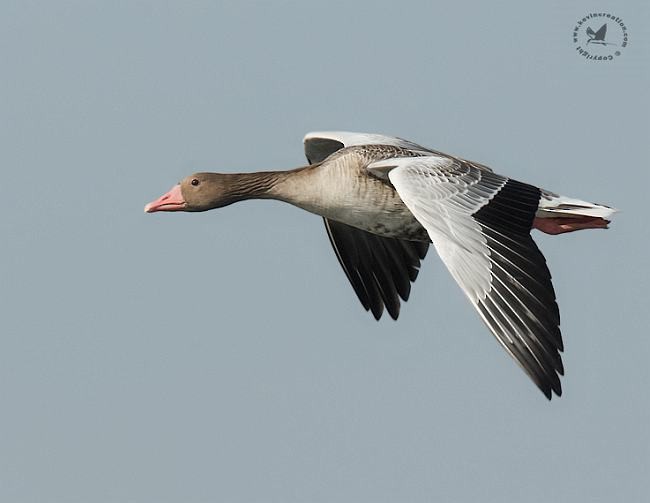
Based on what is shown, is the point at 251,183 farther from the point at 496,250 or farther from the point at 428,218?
the point at 496,250

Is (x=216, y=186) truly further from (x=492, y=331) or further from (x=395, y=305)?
(x=492, y=331)

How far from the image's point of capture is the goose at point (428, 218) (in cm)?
1292

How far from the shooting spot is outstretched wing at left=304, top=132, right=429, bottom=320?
18109 mm

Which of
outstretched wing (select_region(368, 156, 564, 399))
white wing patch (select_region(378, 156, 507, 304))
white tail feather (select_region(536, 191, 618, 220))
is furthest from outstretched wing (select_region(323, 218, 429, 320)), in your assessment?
outstretched wing (select_region(368, 156, 564, 399))

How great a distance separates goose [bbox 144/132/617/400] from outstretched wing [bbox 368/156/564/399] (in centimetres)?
1

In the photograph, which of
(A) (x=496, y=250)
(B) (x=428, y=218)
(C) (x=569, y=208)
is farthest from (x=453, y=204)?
(C) (x=569, y=208)

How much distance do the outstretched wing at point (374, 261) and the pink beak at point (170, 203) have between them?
2.23 metres

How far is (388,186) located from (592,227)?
243 centimetres

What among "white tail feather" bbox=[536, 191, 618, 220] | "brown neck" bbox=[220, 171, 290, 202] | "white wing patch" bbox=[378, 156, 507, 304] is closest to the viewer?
"white wing patch" bbox=[378, 156, 507, 304]

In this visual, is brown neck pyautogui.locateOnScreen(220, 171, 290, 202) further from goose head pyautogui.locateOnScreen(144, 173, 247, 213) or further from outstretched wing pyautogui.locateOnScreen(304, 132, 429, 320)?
outstretched wing pyautogui.locateOnScreen(304, 132, 429, 320)

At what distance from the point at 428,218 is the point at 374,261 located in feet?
15.5

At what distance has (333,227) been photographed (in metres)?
18.4

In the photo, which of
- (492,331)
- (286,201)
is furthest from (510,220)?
(286,201)

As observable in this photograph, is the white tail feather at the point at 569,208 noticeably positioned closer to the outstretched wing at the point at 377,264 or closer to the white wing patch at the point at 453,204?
the white wing patch at the point at 453,204
